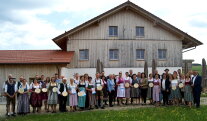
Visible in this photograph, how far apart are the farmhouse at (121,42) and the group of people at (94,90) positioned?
369 inches

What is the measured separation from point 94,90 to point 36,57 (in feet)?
32.7

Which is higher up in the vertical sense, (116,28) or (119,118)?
(116,28)

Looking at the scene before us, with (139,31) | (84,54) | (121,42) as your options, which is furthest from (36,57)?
(139,31)

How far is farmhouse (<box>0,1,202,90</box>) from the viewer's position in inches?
1030

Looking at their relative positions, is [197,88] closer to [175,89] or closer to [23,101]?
[175,89]

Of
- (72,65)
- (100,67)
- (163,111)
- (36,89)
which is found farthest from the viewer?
(72,65)

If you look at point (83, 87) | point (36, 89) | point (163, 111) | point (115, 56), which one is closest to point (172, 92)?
point (163, 111)

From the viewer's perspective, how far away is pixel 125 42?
88.0 feet

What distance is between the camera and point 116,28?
88.1 ft

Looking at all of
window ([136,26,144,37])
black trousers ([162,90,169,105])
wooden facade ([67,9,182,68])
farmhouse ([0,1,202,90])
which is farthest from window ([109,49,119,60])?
black trousers ([162,90,169,105])

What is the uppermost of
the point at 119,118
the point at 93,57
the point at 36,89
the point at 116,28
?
the point at 116,28

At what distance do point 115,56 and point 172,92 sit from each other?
450 inches

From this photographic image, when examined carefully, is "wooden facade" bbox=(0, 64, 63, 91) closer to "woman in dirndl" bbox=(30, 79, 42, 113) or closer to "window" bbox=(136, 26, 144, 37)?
"window" bbox=(136, 26, 144, 37)

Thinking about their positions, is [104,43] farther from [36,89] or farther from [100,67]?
[36,89]
